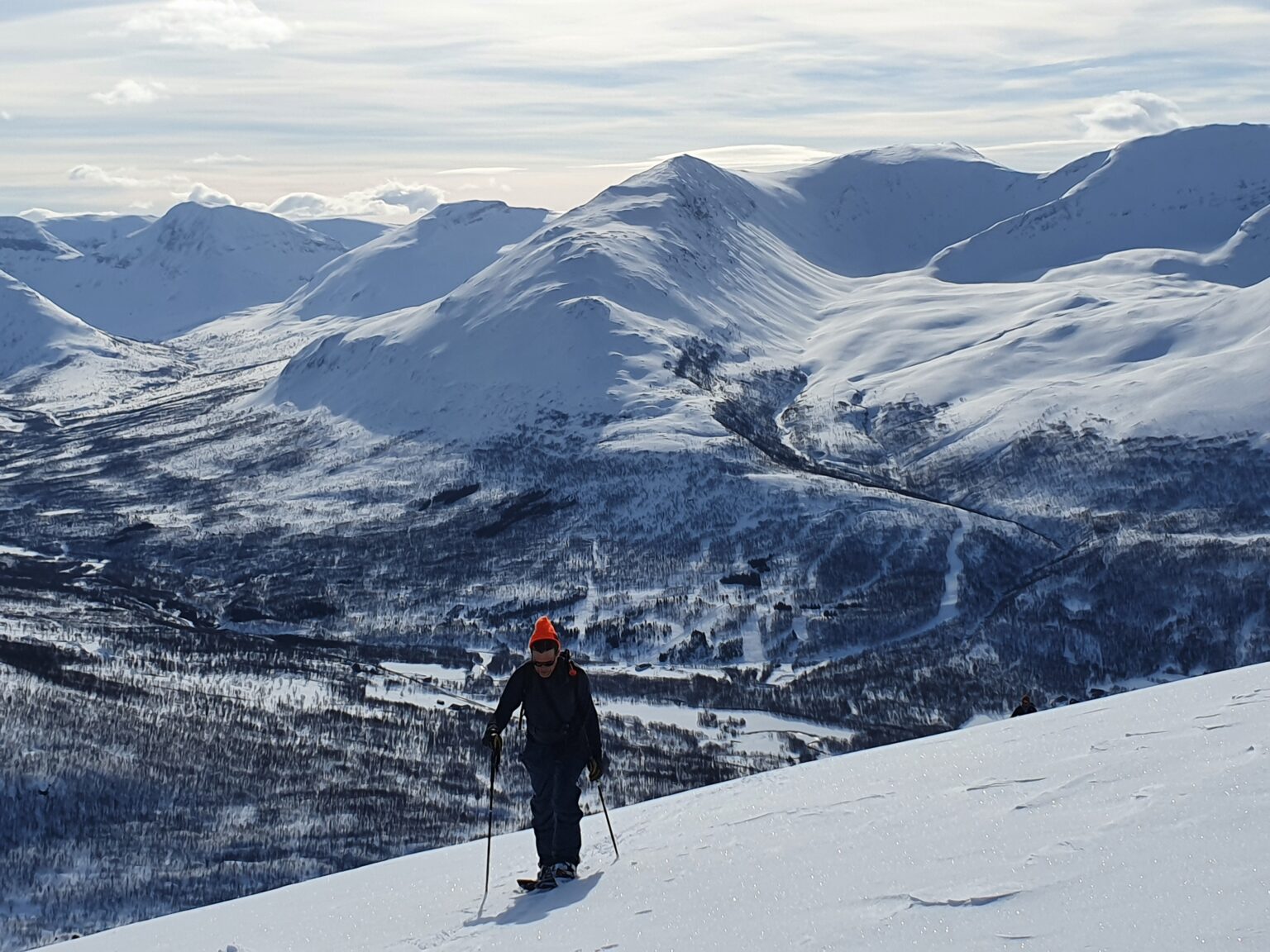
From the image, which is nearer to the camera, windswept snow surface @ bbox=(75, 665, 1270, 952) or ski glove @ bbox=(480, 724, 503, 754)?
windswept snow surface @ bbox=(75, 665, 1270, 952)

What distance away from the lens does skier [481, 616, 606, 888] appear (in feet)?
55.5

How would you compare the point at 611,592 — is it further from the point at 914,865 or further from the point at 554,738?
the point at 914,865

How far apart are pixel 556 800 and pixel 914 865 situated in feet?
17.6

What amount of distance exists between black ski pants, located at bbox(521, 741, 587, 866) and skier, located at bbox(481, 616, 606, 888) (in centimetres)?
1

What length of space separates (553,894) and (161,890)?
152ft

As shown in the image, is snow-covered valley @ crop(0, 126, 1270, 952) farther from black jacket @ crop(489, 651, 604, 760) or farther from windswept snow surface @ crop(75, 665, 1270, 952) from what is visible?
black jacket @ crop(489, 651, 604, 760)

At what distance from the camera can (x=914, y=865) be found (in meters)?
13.1

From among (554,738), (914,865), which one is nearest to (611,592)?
(554,738)

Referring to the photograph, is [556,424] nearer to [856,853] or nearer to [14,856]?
[14,856]

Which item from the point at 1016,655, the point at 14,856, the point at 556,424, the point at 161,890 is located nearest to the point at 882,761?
the point at 161,890

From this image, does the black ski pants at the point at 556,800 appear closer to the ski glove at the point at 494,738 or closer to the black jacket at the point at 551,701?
the black jacket at the point at 551,701

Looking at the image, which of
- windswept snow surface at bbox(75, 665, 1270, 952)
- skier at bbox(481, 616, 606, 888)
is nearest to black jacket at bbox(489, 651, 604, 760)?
skier at bbox(481, 616, 606, 888)

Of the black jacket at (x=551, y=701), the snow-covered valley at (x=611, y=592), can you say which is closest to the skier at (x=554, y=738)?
the black jacket at (x=551, y=701)

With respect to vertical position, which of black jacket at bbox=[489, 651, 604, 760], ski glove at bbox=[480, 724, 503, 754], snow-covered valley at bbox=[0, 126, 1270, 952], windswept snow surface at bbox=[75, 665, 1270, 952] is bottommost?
snow-covered valley at bbox=[0, 126, 1270, 952]
